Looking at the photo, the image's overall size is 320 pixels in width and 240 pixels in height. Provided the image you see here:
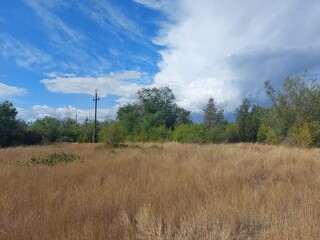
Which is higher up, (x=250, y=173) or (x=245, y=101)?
(x=245, y=101)

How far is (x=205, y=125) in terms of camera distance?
42406 millimetres

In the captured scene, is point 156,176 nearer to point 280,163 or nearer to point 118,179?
point 118,179

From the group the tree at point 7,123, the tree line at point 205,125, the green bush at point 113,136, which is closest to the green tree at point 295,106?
the tree line at point 205,125

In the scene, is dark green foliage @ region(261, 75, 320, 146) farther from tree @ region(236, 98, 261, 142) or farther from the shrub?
tree @ region(236, 98, 261, 142)

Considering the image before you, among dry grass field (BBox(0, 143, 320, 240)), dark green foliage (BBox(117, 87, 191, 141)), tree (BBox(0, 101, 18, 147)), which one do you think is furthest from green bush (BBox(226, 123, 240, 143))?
dry grass field (BBox(0, 143, 320, 240))

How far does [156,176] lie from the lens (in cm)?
836

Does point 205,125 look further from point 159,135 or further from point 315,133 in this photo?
point 315,133

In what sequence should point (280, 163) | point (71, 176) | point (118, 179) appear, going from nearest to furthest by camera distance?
point (118, 179)
point (71, 176)
point (280, 163)

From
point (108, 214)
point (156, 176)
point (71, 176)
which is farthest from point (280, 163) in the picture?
point (108, 214)

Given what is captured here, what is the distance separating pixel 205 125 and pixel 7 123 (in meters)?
26.5

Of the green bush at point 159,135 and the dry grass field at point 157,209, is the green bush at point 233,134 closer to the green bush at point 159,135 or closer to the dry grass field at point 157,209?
the green bush at point 159,135

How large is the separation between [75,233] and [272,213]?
2804 millimetres

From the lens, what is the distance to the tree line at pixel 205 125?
2773 cm

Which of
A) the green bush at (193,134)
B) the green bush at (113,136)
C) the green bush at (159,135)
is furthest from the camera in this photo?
the green bush at (159,135)
